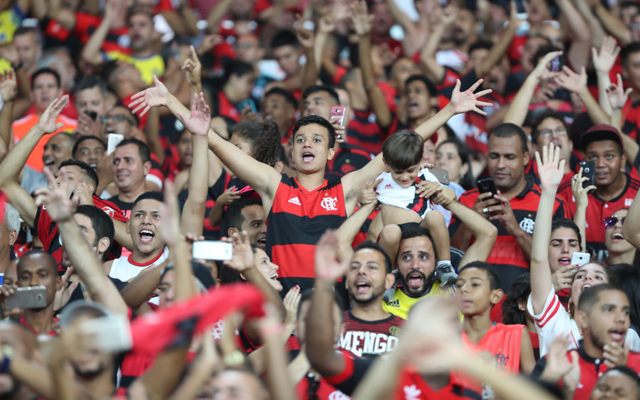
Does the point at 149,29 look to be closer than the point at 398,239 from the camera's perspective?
No

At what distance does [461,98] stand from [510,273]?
1.40 m

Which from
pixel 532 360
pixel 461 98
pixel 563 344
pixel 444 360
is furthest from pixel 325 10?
pixel 444 360

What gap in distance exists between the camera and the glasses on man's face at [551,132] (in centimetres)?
774

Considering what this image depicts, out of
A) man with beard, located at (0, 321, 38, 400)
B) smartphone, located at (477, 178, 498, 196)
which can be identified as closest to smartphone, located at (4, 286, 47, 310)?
man with beard, located at (0, 321, 38, 400)

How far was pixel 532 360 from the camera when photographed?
5484 millimetres

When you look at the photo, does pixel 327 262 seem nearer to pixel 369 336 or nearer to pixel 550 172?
pixel 369 336

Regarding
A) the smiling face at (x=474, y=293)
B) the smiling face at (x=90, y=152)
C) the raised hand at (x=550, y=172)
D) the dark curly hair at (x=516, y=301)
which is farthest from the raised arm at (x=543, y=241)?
the smiling face at (x=90, y=152)

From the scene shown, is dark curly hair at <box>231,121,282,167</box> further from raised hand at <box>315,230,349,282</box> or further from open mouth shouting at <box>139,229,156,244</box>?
raised hand at <box>315,230,349,282</box>

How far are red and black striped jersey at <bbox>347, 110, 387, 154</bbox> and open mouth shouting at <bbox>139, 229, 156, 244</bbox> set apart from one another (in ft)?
10.4

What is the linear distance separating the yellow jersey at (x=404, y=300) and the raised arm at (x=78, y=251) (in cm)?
189

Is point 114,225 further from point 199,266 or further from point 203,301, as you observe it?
point 203,301

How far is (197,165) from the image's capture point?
237 inches

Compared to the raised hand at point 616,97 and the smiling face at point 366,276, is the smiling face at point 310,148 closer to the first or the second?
the smiling face at point 366,276

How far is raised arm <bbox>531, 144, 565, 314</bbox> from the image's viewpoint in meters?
5.61
